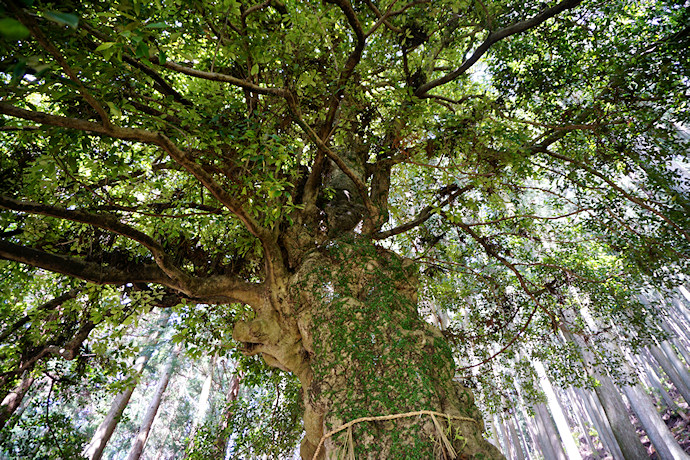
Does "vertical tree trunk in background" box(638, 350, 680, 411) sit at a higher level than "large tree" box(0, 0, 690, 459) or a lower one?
higher

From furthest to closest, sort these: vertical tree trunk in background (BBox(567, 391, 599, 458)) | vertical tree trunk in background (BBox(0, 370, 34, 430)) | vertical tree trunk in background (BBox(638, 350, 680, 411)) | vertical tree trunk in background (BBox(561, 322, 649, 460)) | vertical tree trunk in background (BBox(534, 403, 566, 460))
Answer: vertical tree trunk in background (BBox(567, 391, 599, 458)) → vertical tree trunk in background (BBox(638, 350, 680, 411)) → vertical tree trunk in background (BBox(534, 403, 566, 460)) → vertical tree trunk in background (BBox(561, 322, 649, 460)) → vertical tree trunk in background (BBox(0, 370, 34, 430))

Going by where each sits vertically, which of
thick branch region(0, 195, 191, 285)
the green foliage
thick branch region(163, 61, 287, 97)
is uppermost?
thick branch region(163, 61, 287, 97)

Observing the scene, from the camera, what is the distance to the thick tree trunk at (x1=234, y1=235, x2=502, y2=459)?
273 cm

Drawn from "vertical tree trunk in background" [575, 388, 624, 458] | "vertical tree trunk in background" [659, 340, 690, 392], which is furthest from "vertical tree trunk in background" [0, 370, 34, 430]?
"vertical tree trunk in background" [659, 340, 690, 392]

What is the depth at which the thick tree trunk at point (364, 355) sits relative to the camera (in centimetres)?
273

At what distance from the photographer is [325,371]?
10.9 feet

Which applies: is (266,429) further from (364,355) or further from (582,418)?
(582,418)

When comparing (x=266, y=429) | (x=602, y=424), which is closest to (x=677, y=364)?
(x=602, y=424)

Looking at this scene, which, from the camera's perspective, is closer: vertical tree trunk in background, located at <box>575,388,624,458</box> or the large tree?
the large tree

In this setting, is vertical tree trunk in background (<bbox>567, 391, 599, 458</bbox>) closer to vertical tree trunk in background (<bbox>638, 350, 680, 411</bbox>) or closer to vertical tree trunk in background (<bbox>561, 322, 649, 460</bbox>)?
vertical tree trunk in background (<bbox>638, 350, 680, 411</bbox>)

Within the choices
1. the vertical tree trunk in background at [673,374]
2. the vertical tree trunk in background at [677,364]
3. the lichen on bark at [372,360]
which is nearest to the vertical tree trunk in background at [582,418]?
the vertical tree trunk in background at [677,364]

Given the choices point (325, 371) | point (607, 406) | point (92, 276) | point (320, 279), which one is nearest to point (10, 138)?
point (92, 276)

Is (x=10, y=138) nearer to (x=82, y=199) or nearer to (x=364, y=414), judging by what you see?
(x=82, y=199)

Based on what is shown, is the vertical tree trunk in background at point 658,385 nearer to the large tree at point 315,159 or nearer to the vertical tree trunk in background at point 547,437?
the vertical tree trunk in background at point 547,437
